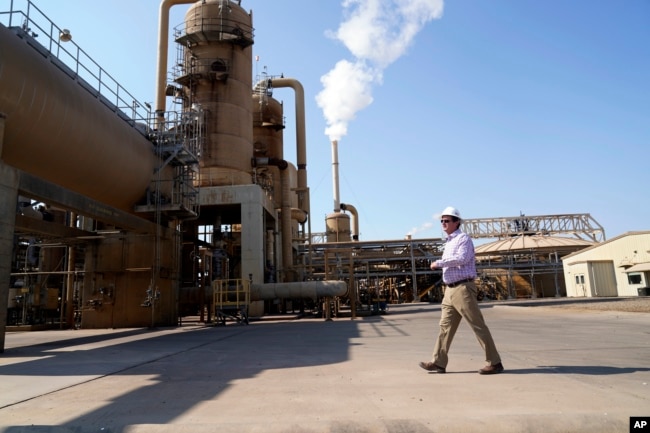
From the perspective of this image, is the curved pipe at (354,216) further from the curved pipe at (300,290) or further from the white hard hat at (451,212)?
the white hard hat at (451,212)

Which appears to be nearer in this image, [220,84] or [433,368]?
[433,368]

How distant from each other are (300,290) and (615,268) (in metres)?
29.1

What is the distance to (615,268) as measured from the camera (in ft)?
121

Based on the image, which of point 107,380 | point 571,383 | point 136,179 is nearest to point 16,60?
point 136,179

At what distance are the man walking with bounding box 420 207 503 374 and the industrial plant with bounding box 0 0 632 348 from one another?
930cm

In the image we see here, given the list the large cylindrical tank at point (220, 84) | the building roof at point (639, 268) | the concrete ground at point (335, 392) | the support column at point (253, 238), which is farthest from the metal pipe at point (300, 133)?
→ the concrete ground at point (335, 392)

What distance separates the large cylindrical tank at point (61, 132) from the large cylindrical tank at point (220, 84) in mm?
10549

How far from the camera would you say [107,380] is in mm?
5926

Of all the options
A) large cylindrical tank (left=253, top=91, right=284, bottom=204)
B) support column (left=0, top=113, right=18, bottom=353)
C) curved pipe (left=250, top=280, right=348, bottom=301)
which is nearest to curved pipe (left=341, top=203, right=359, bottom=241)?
large cylindrical tank (left=253, top=91, right=284, bottom=204)

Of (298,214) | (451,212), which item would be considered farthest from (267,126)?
(451,212)

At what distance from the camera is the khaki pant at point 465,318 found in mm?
5328

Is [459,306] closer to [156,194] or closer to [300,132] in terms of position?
[156,194]

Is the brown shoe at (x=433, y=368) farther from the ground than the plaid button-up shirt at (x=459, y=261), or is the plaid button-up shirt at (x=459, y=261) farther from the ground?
the plaid button-up shirt at (x=459, y=261)

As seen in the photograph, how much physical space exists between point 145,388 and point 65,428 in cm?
161
